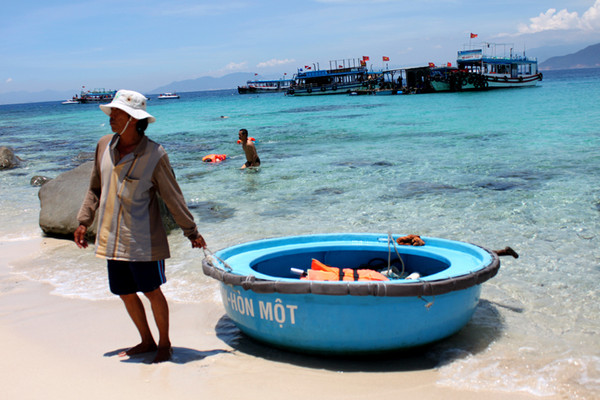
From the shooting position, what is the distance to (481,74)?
53062 millimetres

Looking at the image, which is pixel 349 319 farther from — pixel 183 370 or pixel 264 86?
pixel 264 86

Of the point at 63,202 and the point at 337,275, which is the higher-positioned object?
the point at 63,202

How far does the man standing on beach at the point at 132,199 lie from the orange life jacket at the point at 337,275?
3.32ft

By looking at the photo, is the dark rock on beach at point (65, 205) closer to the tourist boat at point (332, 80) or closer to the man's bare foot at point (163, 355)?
the man's bare foot at point (163, 355)

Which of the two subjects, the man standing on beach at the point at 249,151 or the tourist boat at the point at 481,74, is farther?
the tourist boat at the point at 481,74

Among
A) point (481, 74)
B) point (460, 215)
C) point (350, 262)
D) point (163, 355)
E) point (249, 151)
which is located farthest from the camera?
point (481, 74)

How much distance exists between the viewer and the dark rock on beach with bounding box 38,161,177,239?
25.3ft

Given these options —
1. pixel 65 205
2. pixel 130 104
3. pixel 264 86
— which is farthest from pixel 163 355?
pixel 264 86

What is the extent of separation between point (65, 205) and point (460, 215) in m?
5.88

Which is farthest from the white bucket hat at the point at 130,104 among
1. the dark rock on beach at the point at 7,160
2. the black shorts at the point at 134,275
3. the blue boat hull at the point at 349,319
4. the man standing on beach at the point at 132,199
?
A: the dark rock on beach at the point at 7,160

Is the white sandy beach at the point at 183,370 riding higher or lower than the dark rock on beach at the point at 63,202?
lower

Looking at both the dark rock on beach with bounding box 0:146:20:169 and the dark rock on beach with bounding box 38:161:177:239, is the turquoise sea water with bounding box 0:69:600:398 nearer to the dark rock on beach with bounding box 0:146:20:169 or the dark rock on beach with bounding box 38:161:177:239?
the dark rock on beach with bounding box 0:146:20:169

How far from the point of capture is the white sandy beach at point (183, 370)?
327 cm

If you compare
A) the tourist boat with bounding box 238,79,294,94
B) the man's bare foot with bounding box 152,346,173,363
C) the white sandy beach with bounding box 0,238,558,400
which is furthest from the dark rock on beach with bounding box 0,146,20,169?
the tourist boat with bounding box 238,79,294,94
